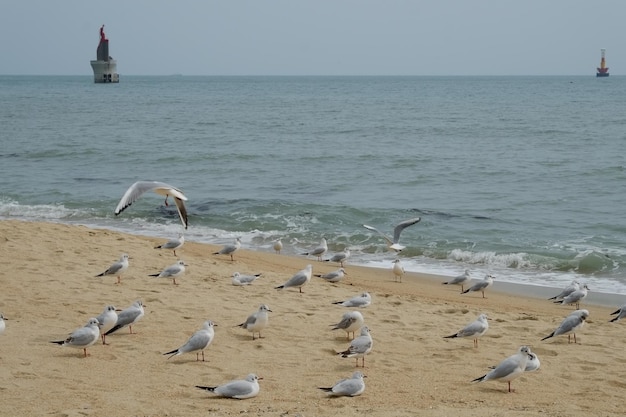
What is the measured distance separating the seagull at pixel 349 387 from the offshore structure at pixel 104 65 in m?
95.6

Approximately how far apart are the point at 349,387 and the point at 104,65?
104 metres

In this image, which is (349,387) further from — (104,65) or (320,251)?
(104,65)

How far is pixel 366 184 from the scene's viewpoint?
82.4ft

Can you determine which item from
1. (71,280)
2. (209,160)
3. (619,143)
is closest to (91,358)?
(71,280)

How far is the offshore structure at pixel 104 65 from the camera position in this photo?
A: 100 meters

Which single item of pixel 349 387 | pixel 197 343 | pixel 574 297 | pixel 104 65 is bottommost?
pixel 574 297

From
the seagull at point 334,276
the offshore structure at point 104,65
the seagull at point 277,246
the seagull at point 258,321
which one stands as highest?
the offshore structure at point 104,65

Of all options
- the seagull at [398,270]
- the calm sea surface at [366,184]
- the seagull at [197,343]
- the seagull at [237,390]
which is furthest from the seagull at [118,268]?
the calm sea surface at [366,184]

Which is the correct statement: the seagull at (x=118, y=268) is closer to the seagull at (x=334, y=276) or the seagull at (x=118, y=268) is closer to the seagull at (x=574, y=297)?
the seagull at (x=334, y=276)

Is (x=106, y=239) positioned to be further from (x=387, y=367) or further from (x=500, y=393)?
(x=500, y=393)

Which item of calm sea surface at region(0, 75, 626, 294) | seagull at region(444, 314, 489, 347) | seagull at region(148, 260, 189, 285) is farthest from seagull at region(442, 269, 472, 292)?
seagull at region(148, 260, 189, 285)

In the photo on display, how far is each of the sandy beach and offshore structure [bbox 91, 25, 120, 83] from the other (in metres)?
90.9

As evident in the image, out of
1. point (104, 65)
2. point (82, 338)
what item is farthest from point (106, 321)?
point (104, 65)

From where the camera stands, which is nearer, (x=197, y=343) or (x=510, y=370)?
(x=510, y=370)
